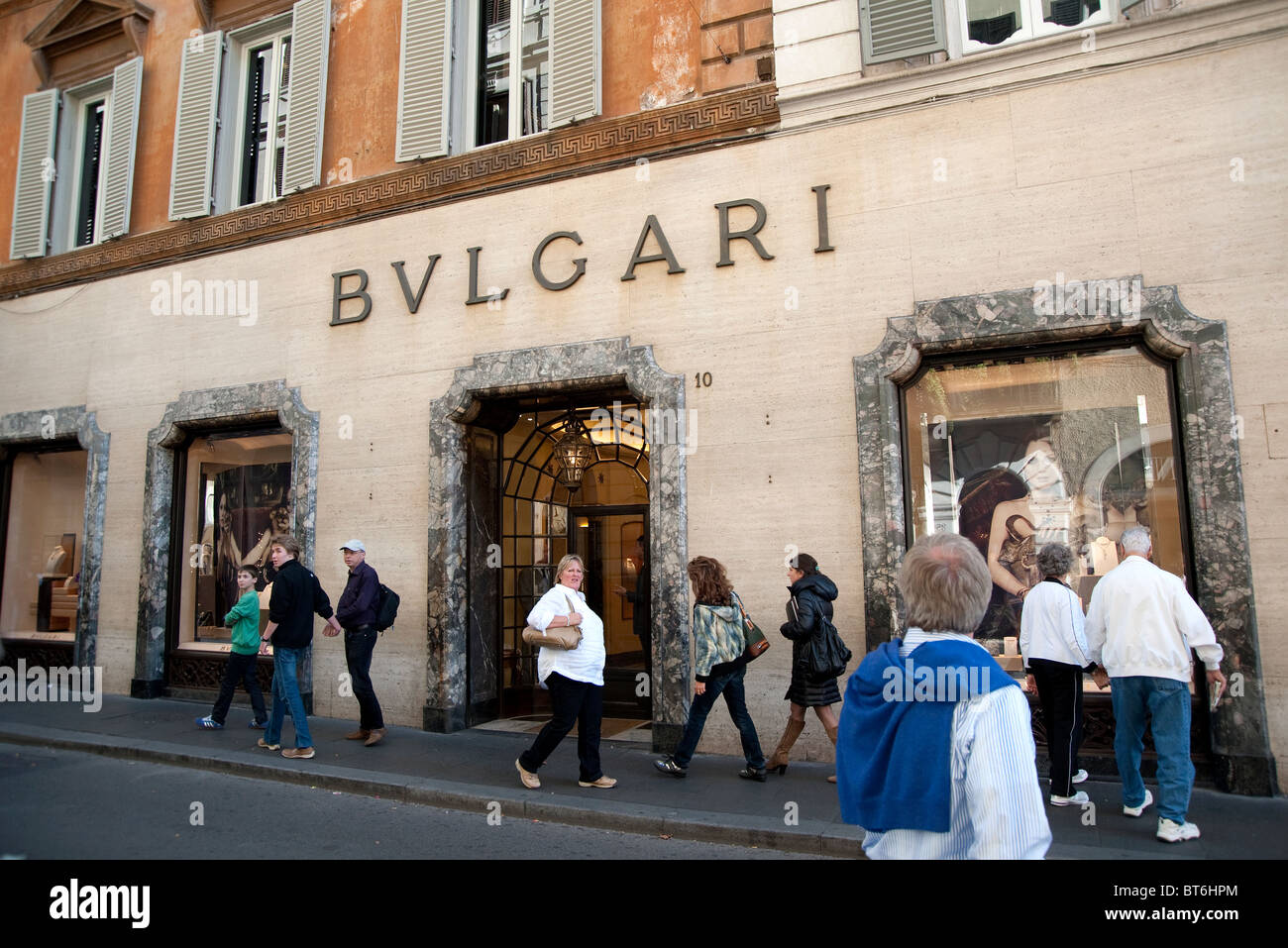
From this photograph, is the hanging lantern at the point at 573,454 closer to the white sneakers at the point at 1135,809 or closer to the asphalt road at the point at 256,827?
the asphalt road at the point at 256,827

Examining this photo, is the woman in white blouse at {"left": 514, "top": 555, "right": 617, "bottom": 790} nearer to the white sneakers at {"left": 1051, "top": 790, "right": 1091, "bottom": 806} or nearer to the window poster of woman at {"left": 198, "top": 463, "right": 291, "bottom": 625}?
the white sneakers at {"left": 1051, "top": 790, "right": 1091, "bottom": 806}

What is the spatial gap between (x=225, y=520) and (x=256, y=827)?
19.7 ft

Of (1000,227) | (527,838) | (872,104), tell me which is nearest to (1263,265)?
(1000,227)

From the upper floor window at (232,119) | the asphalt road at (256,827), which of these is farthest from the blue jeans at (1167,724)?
the upper floor window at (232,119)

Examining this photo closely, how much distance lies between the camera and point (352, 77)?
32.2ft

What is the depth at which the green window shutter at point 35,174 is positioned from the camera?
11.7 metres

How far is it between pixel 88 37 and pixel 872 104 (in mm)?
11230

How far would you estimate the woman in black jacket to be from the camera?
19.6ft

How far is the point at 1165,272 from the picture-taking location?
6438 mm

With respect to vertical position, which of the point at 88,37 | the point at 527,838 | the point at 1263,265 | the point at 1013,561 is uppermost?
the point at 88,37

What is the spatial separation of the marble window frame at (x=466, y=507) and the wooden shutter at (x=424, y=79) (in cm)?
264
